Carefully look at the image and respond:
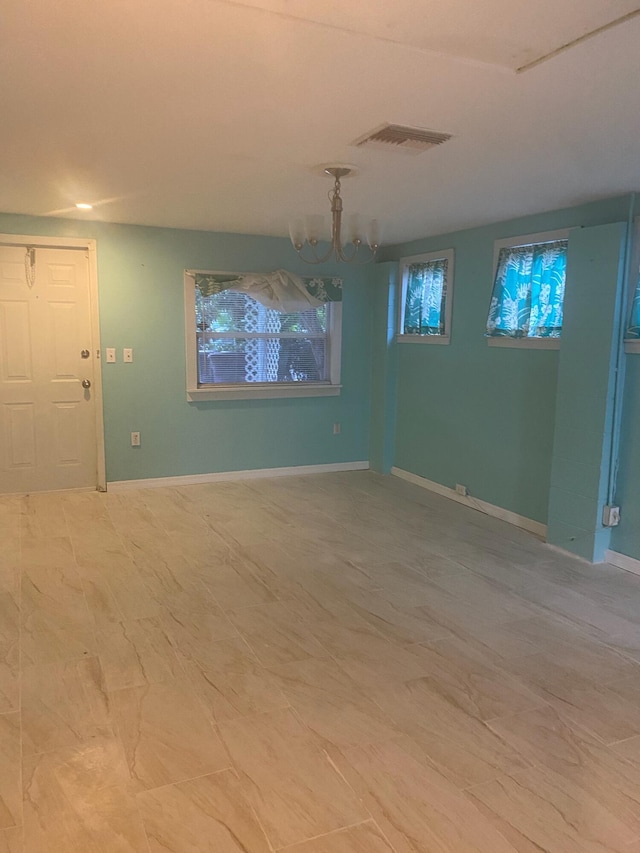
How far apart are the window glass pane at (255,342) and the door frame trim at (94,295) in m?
0.82

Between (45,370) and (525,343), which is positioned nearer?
(525,343)

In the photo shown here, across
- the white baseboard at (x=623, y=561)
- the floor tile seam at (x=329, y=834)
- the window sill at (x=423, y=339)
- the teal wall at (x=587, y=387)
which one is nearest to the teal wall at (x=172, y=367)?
the window sill at (x=423, y=339)

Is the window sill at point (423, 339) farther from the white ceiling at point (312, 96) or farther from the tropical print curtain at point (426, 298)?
the white ceiling at point (312, 96)

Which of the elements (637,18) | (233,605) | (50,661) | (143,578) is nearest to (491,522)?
(233,605)

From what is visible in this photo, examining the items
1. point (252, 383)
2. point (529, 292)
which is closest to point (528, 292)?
point (529, 292)

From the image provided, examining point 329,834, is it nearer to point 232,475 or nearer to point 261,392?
point 232,475

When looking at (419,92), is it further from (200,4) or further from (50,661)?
(50,661)

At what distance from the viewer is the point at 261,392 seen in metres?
5.54

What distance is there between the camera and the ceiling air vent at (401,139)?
248cm

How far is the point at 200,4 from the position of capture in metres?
1.57

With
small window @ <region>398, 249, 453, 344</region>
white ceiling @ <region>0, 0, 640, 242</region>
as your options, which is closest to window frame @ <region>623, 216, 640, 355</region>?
white ceiling @ <region>0, 0, 640, 242</region>

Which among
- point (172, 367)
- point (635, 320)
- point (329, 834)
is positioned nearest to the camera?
point (329, 834)

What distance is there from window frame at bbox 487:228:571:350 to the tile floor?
1.32 metres

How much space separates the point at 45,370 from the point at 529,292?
366 centimetres
